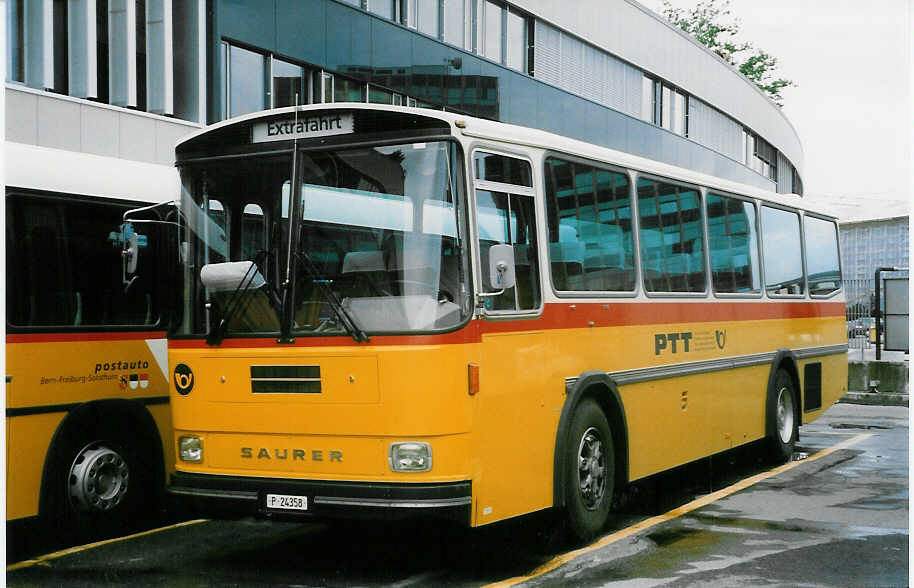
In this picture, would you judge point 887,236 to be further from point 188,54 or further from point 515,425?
point 515,425

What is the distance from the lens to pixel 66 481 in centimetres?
851

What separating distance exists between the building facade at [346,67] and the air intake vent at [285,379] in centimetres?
296

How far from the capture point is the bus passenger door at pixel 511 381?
23.4ft

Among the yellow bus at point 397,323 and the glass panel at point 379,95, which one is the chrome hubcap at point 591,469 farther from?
the glass panel at point 379,95

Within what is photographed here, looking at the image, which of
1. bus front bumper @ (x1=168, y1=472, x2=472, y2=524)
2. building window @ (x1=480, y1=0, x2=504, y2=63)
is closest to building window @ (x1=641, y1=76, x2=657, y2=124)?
building window @ (x1=480, y1=0, x2=504, y2=63)

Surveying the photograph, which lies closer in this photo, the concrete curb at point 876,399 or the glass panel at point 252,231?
the glass panel at point 252,231

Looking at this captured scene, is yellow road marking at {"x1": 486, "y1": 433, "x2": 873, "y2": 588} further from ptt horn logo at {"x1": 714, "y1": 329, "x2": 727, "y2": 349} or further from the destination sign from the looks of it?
the destination sign

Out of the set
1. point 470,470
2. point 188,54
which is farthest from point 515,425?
point 188,54

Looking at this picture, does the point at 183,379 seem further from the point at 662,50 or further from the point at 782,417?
the point at 662,50

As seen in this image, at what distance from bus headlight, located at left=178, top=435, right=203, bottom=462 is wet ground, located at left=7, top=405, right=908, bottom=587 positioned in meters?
0.76

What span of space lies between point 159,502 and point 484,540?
278 cm

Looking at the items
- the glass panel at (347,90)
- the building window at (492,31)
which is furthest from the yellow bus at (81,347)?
the building window at (492,31)

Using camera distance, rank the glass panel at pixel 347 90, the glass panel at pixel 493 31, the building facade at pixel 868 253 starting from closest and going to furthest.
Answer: the glass panel at pixel 347 90 → the building facade at pixel 868 253 → the glass panel at pixel 493 31

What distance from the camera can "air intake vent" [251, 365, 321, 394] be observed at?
282 inches
